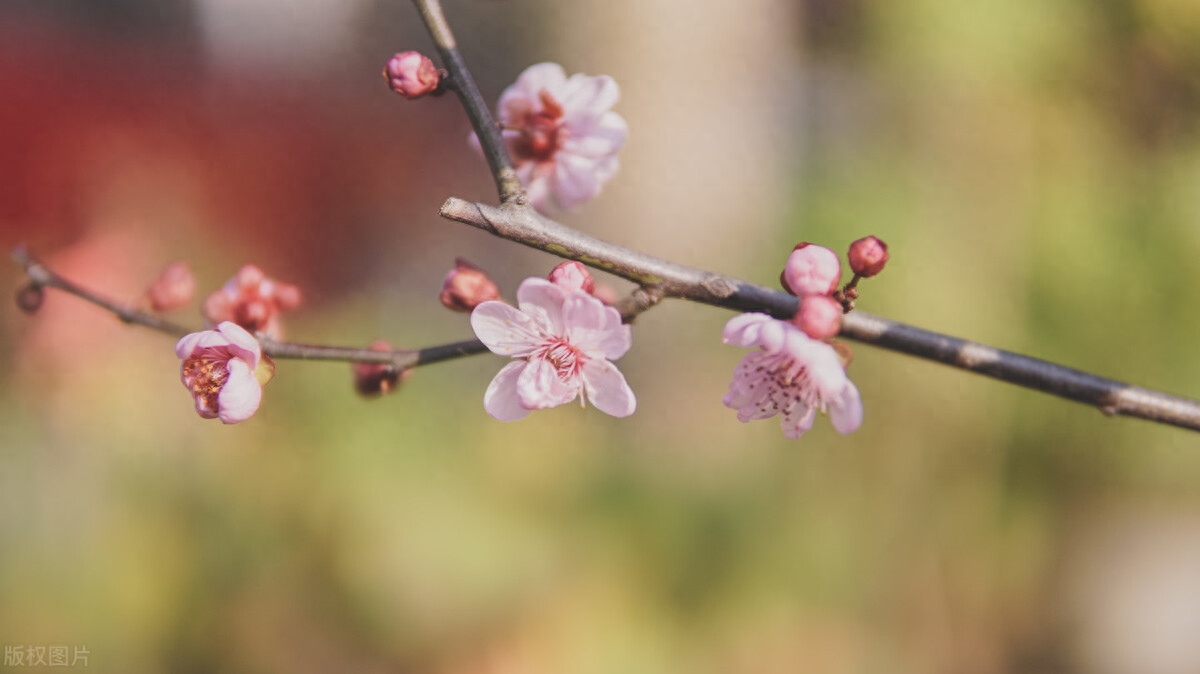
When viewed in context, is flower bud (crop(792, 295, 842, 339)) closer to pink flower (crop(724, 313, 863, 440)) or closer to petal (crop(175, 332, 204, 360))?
pink flower (crop(724, 313, 863, 440))

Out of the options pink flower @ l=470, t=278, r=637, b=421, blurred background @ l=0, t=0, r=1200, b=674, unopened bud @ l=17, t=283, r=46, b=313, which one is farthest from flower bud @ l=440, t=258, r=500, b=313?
blurred background @ l=0, t=0, r=1200, b=674

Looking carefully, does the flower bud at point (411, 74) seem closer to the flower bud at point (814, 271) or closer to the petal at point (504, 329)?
the petal at point (504, 329)

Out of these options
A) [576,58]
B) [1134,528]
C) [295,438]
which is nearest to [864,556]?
[1134,528]

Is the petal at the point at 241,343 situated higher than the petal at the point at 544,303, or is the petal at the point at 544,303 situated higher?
the petal at the point at 544,303

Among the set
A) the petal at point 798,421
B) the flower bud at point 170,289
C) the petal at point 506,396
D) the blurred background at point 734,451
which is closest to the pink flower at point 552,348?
the petal at point 506,396

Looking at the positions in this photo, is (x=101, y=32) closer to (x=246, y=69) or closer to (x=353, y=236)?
(x=246, y=69)

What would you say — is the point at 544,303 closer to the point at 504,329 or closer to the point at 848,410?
the point at 504,329
